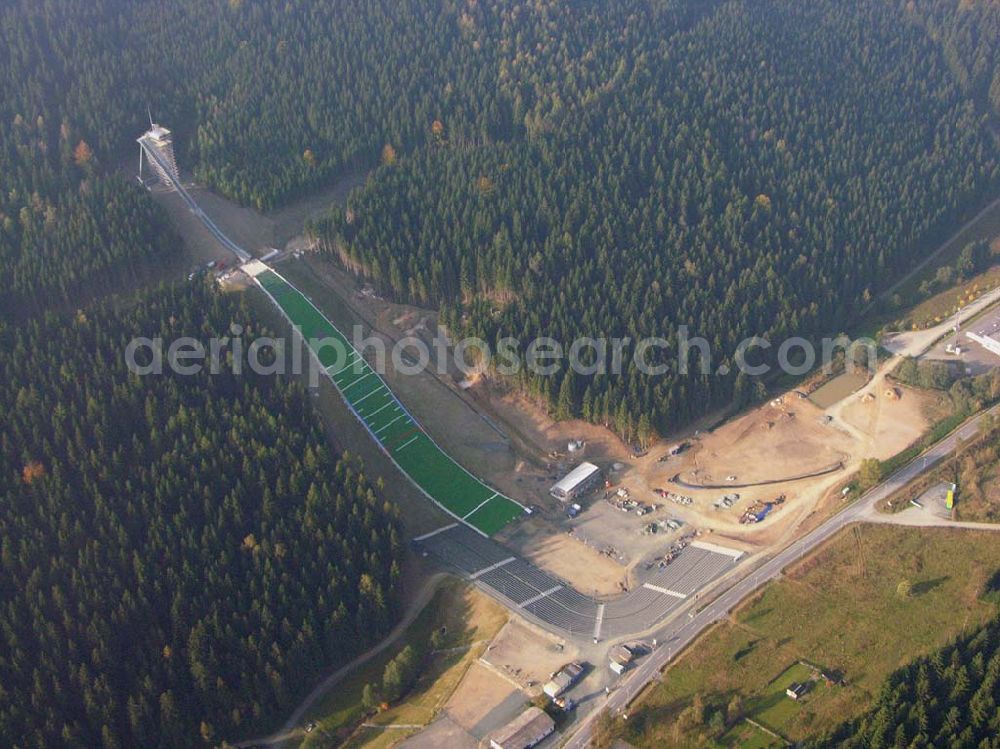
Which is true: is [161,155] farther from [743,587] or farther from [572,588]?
[743,587]

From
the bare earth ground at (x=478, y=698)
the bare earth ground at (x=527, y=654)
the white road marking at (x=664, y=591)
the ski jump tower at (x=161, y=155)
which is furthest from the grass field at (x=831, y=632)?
the ski jump tower at (x=161, y=155)

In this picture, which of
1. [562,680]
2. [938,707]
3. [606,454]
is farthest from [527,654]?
[606,454]

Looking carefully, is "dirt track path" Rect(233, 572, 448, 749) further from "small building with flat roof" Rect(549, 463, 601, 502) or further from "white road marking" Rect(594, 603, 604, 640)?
"small building with flat roof" Rect(549, 463, 601, 502)

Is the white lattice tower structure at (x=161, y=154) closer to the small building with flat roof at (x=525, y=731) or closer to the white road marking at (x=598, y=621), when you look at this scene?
the white road marking at (x=598, y=621)

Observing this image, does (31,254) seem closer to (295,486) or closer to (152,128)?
(152,128)

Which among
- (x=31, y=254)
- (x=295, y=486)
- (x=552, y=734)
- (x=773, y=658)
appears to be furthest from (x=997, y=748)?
(x=31, y=254)

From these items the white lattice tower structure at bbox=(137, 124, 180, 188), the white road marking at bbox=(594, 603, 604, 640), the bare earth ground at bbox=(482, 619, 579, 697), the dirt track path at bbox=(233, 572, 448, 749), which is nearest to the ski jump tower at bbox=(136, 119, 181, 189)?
the white lattice tower structure at bbox=(137, 124, 180, 188)
